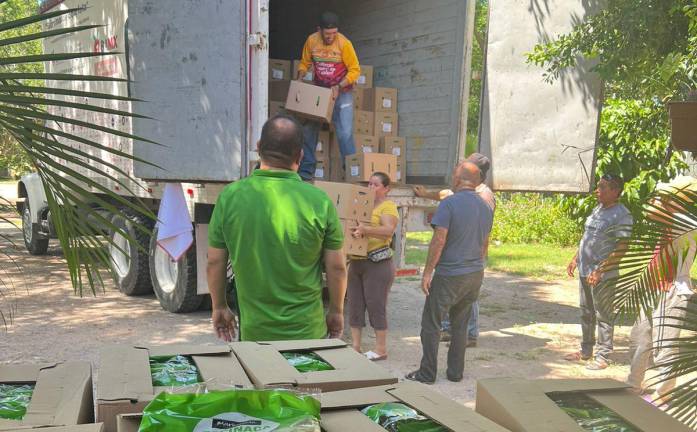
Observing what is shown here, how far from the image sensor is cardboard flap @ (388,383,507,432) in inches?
56.1

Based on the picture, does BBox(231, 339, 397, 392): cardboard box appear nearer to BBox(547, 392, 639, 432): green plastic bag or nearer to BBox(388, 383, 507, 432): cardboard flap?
BBox(388, 383, 507, 432): cardboard flap

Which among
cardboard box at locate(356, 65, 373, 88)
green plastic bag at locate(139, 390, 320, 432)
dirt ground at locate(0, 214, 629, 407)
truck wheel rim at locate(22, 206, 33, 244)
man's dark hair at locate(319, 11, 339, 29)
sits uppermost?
man's dark hair at locate(319, 11, 339, 29)

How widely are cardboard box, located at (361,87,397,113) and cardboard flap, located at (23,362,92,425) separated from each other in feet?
20.3

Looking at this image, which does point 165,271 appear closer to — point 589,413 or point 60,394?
→ point 60,394

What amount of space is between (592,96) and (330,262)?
4.35 m

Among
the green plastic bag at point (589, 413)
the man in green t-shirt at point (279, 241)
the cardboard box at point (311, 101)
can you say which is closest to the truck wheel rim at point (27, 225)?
the cardboard box at point (311, 101)

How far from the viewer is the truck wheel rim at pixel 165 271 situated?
Result: 725 cm

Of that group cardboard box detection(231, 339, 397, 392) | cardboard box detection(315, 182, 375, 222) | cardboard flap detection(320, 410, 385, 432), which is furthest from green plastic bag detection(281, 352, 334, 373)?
cardboard box detection(315, 182, 375, 222)

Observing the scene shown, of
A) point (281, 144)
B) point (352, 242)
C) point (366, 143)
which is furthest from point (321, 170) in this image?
point (281, 144)

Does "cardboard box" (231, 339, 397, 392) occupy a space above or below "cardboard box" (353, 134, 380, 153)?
below

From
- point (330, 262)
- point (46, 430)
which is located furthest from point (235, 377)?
point (330, 262)

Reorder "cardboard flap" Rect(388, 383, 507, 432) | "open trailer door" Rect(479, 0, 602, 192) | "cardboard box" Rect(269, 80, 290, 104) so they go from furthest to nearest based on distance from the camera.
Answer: "cardboard box" Rect(269, 80, 290, 104), "open trailer door" Rect(479, 0, 602, 192), "cardboard flap" Rect(388, 383, 507, 432)

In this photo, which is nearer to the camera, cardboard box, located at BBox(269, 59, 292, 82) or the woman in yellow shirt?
the woman in yellow shirt

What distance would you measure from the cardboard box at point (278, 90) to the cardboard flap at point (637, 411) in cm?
631
